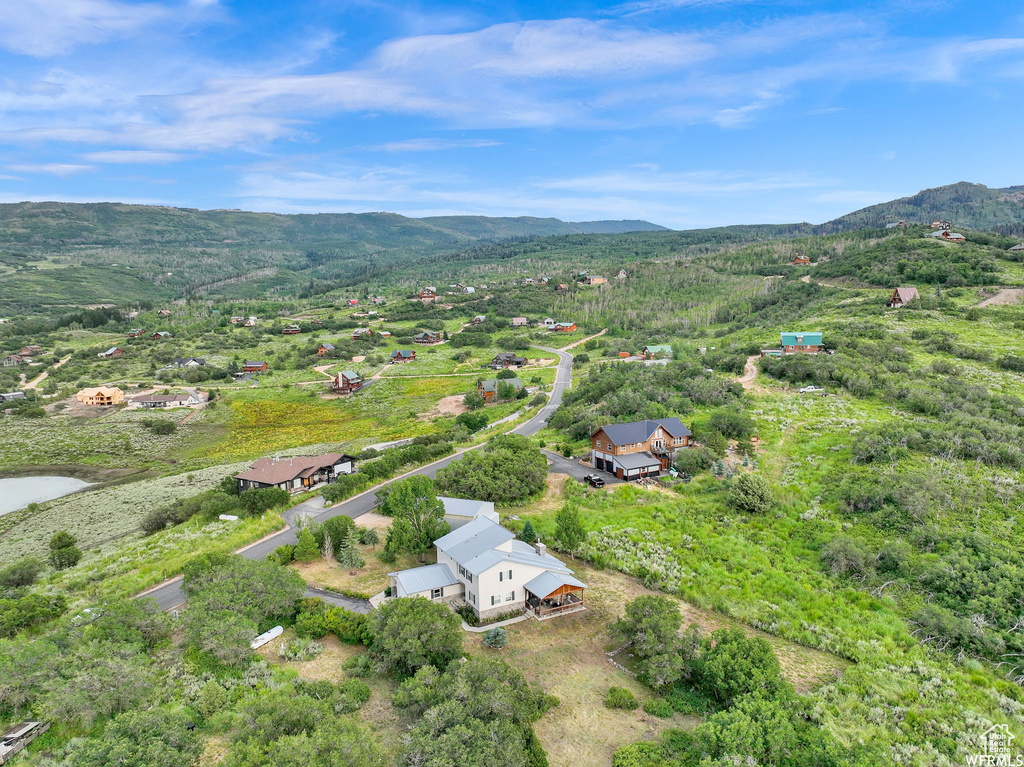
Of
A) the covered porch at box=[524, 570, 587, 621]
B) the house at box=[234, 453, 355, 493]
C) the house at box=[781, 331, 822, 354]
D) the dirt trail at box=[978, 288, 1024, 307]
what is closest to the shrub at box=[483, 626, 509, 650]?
the covered porch at box=[524, 570, 587, 621]

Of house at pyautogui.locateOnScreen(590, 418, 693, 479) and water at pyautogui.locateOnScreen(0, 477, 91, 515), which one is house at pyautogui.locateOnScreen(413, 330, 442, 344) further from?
house at pyautogui.locateOnScreen(590, 418, 693, 479)

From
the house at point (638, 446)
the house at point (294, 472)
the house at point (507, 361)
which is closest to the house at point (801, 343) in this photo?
the house at point (638, 446)

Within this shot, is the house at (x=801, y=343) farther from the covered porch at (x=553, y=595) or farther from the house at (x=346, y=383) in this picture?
the house at (x=346, y=383)

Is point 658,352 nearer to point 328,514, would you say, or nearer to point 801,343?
point 801,343

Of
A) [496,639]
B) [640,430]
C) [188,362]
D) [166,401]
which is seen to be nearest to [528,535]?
[496,639]

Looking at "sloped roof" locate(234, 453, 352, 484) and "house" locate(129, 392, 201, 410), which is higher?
"sloped roof" locate(234, 453, 352, 484)

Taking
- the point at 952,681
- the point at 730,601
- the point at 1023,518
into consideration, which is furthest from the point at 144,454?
the point at 1023,518
